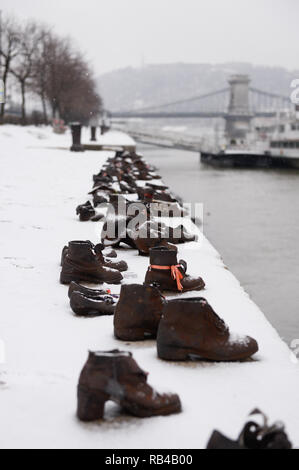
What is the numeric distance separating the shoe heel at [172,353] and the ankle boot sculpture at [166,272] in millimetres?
1203

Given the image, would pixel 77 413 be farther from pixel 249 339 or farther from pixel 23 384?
pixel 249 339

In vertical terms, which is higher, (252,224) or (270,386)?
(270,386)

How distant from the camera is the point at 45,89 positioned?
51.7m

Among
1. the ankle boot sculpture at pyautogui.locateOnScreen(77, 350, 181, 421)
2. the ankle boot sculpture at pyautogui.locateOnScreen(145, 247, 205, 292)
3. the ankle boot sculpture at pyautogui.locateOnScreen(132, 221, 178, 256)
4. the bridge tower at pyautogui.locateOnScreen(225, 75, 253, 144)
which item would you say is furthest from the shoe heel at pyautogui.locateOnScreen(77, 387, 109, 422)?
the bridge tower at pyautogui.locateOnScreen(225, 75, 253, 144)

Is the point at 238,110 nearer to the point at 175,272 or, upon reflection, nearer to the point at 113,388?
the point at 175,272

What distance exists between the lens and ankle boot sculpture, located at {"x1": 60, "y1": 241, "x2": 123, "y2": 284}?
4.89 m

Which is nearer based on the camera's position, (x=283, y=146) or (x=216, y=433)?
(x=216, y=433)

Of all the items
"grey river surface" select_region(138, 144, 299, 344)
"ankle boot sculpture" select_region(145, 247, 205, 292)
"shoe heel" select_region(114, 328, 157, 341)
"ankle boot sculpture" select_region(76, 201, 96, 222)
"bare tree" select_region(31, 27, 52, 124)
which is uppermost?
"bare tree" select_region(31, 27, 52, 124)

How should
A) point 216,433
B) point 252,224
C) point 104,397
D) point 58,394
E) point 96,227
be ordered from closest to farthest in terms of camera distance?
point 216,433 < point 104,397 < point 58,394 < point 96,227 < point 252,224

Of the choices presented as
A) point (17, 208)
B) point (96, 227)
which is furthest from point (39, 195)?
point (96, 227)

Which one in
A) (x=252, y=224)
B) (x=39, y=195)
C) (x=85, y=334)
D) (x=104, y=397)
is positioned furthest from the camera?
(x=252, y=224)

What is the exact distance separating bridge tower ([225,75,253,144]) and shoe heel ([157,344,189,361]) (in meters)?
110

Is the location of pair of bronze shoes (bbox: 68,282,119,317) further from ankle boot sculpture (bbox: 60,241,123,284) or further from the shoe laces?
the shoe laces
